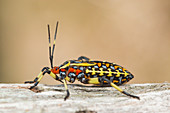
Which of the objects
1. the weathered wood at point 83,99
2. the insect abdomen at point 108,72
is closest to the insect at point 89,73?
the insect abdomen at point 108,72

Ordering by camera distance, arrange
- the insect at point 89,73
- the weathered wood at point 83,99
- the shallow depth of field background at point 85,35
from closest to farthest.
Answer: the weathered wood at point 83,99
the insect at point 89,73
the shallow depth of field background at point 85,35

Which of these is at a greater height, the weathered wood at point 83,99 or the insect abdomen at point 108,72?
the insect abdomen at point 108,72

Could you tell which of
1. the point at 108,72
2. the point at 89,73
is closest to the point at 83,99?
the point at 89,73

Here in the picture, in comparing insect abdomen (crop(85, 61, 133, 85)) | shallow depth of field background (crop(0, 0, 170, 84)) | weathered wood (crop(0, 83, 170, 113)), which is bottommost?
weathered wood (crop(0, 83, 170, 113))

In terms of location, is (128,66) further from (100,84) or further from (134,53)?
(100,84)

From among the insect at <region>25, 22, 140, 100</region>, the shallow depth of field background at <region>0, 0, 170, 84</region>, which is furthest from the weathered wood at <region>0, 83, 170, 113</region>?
the shallow depth of field background at <region>0, 0, 170, 84</region>

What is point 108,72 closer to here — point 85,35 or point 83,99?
point 83,99

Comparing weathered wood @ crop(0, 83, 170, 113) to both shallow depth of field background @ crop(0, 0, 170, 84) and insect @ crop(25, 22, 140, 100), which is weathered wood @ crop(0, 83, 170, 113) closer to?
insect @ crop(25, 22, 140, 100)

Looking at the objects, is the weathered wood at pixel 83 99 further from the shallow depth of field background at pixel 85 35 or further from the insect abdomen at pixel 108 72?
the shallow depth of field background at pixel 85 35
